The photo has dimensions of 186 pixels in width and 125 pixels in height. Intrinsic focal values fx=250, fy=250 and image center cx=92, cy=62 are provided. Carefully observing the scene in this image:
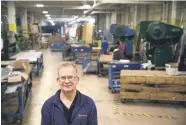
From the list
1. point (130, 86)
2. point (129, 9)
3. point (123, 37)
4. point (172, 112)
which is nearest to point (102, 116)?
point (130, 86)

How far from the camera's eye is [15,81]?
412 centimetres

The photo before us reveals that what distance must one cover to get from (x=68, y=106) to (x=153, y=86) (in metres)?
3.54

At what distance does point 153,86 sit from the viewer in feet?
16.1

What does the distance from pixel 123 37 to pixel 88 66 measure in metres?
1.64

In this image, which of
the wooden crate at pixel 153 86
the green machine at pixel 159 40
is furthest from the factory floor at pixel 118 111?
the green machine at pixel 159 40

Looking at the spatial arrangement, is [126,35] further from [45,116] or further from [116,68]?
[45,116]

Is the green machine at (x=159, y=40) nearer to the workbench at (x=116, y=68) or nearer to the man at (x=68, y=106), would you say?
the workbench at (x=116, y=68)

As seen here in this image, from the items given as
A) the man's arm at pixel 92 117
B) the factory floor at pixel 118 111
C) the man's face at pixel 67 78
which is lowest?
the factory floor at pixel 118 111

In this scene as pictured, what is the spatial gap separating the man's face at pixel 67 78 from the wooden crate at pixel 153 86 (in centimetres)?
333

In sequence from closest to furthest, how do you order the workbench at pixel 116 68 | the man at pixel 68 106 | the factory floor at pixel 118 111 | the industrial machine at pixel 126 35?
the man at pixel 68 106 < the factory floor at pixel 118 111 < the workbench at pixel 116 68 < the industrial machine at pixel 126 35

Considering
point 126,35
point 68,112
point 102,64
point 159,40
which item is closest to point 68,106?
point 68,112

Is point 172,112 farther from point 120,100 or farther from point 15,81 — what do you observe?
point 15,81

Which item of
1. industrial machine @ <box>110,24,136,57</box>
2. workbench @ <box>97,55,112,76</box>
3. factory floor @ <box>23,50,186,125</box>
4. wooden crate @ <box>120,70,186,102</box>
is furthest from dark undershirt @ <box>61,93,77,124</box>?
industrial machine @ <box>110,24,136,57</box>

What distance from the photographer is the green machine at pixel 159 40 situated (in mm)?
5977
